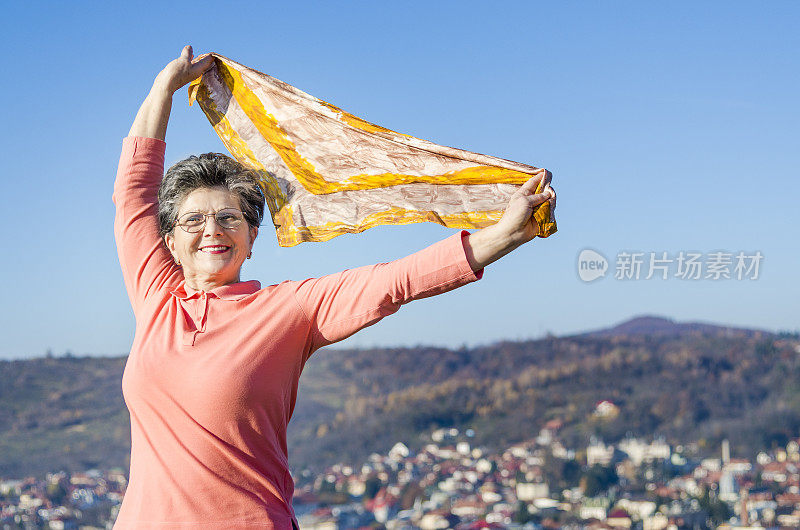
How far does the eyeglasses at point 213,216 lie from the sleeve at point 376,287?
0.23 meters

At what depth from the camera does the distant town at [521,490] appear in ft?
126

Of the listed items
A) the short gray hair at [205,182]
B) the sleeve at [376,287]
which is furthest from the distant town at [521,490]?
the sleeve at [376,287]

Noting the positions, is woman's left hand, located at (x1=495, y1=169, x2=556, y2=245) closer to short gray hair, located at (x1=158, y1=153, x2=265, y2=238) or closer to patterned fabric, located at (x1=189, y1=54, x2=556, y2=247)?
patterned fabric, located at (x1=189, y1=54, x2=556, y2=247)

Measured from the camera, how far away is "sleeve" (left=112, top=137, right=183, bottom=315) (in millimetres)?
2029

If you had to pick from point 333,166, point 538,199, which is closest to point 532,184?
point 538,199

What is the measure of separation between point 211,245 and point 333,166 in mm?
451

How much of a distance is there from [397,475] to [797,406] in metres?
20.7

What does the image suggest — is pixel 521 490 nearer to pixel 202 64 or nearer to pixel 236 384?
pixel 202 64

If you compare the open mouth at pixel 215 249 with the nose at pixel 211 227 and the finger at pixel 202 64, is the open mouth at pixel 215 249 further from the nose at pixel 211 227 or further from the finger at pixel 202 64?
the finger at pixel 202 64

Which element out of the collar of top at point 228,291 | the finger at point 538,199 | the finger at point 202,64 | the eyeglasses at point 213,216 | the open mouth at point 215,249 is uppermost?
the finger at point 202,64

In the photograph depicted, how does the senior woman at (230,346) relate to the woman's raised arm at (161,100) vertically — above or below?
below

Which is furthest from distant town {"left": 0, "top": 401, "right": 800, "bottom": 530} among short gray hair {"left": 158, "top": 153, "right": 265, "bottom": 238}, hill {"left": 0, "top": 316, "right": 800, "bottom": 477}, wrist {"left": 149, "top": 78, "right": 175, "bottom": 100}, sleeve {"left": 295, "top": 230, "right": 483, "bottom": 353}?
sleeve {"left": 295, "top": 230, "right": 483, "bottom": 353}

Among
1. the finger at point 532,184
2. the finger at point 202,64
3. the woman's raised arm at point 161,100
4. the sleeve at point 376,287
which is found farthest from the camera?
the finger at point 202,64

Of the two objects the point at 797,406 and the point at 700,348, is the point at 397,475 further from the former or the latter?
the point at 797,406
